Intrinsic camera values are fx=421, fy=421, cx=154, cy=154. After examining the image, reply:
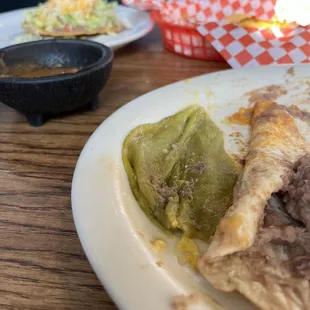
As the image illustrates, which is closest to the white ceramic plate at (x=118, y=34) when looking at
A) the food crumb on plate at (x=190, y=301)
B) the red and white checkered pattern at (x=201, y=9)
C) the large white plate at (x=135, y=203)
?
the red and white checkered pattern at (x=201, y=9)

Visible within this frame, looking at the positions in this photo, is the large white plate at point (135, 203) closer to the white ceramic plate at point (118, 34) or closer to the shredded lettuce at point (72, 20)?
the white ceramic plate at point (118, 34)

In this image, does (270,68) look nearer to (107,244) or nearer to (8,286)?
(107,244)

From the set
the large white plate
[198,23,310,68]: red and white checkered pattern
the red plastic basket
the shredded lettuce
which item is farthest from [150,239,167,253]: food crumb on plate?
the shredded lettuce

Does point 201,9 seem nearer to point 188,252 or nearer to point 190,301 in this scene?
point 188,252

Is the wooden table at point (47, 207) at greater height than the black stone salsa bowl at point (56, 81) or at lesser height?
lesser

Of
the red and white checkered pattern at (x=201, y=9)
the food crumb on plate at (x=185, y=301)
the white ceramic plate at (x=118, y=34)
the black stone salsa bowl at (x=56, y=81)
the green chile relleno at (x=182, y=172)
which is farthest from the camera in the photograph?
the white ceramic plate at (x=118, y=34)

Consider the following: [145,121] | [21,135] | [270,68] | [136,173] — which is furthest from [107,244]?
[270,68]

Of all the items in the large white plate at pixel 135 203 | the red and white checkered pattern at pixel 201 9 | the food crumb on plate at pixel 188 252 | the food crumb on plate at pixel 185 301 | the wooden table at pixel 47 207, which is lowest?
the wooden table at pixel 47 207

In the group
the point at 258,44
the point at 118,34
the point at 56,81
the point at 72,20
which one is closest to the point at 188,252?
the point at 56,81
